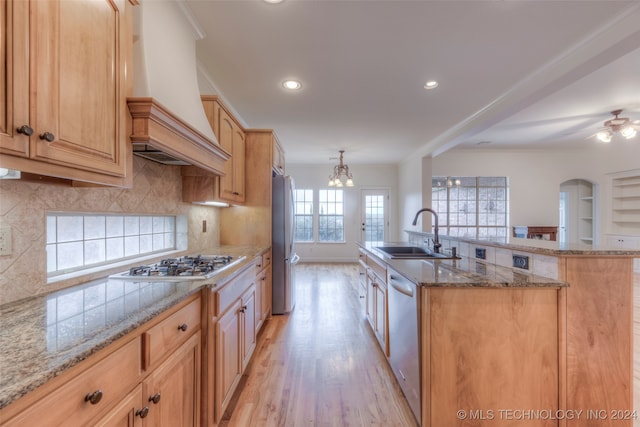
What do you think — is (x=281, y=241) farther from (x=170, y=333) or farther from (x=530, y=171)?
(x=530, y=171)

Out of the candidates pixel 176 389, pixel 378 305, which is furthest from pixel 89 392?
pixel 378 305

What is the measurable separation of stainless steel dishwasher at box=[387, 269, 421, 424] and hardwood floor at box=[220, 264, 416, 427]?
0.60ft

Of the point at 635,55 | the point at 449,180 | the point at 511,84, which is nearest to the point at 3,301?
the point at 511,84

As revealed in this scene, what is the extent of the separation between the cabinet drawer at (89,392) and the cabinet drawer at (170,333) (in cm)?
4

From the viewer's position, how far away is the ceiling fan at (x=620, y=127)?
3439 millimetres

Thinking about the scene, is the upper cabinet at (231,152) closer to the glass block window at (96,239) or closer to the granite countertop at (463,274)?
the glass block window at (96,239)

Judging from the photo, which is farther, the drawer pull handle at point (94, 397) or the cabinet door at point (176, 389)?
the cabinet door at point (176, 389)

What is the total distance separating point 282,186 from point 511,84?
267cm

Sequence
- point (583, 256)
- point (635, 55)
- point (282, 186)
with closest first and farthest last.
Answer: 1. point (583, 256)
2. point (635, 55)
3. point (282, 186)

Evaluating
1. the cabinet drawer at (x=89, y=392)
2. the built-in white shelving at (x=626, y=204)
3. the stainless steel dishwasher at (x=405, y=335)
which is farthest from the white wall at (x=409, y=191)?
the cabinet drawer at (x=89, y=392)

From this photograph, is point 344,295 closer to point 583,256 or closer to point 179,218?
point 179,218

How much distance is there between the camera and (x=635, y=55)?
2330mm

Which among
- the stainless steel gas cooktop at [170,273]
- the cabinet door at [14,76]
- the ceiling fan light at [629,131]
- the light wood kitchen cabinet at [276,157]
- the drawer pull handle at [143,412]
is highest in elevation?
the ceiling fan light at [629,131]

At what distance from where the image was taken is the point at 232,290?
1716mm
